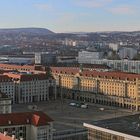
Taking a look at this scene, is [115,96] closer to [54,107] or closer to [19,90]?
[54,107]

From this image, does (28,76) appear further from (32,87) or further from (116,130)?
(116,130)

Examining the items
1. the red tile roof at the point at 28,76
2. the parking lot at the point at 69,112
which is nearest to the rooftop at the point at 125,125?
the parking lot at the point at 69,112

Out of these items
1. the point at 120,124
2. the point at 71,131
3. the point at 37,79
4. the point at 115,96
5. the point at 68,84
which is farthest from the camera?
the point at 68,84

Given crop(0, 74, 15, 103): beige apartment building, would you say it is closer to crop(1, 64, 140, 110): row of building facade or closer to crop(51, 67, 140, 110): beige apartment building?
crop(1, 64, 140, 110): row of building facade

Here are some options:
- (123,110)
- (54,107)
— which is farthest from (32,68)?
(123,110)

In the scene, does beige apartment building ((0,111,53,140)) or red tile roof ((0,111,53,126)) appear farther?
red tile roof ((0,111,53,126))

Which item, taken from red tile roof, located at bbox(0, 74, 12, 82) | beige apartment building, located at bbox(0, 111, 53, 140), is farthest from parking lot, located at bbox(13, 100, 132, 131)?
beige apartment building, located at bbox(0, 111, 53, 140)

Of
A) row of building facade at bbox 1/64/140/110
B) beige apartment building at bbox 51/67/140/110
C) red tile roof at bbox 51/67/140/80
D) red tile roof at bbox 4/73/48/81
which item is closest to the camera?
beige apartment building at bbox 51/67/140/110
